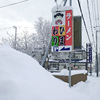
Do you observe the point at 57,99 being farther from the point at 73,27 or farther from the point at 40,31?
the point at 40,31

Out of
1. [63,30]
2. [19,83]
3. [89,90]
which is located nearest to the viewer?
[19,83]

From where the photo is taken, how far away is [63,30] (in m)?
7.43

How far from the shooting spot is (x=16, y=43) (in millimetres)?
18234

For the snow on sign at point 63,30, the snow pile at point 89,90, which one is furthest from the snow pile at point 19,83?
the snow pile at point 89,90

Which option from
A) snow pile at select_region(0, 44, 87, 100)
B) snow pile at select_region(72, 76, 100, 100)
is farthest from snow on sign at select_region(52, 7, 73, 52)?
snow pile at select_region(72, 76, 100, 100)

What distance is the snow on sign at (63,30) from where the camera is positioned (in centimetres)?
725

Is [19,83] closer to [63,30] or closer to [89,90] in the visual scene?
[63,30]

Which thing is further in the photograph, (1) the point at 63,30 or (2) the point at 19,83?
(1) the point at 63,30

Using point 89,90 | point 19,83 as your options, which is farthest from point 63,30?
point 89,90

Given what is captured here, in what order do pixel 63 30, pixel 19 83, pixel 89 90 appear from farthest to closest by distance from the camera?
pixel 89 90 < pixel 63 30 < pixel 19 83

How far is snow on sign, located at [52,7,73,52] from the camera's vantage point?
725cm

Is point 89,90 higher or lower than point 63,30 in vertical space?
lower

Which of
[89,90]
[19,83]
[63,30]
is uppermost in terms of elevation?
[63,30]

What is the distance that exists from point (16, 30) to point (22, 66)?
16.4 m
